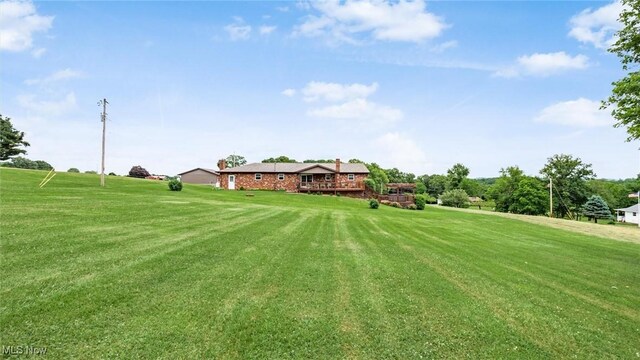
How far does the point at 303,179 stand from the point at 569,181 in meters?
55.7

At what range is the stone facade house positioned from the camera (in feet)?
162

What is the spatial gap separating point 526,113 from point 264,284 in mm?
36461

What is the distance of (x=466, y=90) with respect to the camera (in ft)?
102

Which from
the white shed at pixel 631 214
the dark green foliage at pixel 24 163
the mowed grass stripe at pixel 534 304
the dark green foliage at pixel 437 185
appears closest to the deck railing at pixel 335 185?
the mowed grass stripe at pixel 534 304

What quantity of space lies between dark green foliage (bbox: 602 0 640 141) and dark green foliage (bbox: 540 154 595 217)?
60.1 metres

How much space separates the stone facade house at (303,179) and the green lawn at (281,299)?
38000mm

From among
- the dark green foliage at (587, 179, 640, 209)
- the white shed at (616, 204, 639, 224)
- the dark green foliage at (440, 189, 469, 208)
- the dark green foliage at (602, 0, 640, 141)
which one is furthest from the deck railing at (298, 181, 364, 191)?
the white shed at (616, 204, 639, 224)

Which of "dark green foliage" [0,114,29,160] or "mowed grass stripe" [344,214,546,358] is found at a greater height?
"dark green foliage" [0,114,29,160]

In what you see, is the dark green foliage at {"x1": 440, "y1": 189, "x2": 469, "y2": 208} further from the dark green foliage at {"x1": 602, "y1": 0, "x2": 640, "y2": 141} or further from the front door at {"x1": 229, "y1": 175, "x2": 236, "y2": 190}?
the dark green foliage at {"x1": 602, "y1": 0, "x2": 640, "y2": 141}

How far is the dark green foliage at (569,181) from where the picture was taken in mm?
62253

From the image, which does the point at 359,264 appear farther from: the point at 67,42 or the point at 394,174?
the point at 394,174

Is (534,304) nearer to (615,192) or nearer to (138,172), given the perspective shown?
(138,172)

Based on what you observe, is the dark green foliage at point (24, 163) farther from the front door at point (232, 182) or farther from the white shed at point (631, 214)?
the white shed at point (631, 214)

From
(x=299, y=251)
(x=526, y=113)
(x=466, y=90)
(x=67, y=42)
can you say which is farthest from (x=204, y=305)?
(x=526, y=113)
